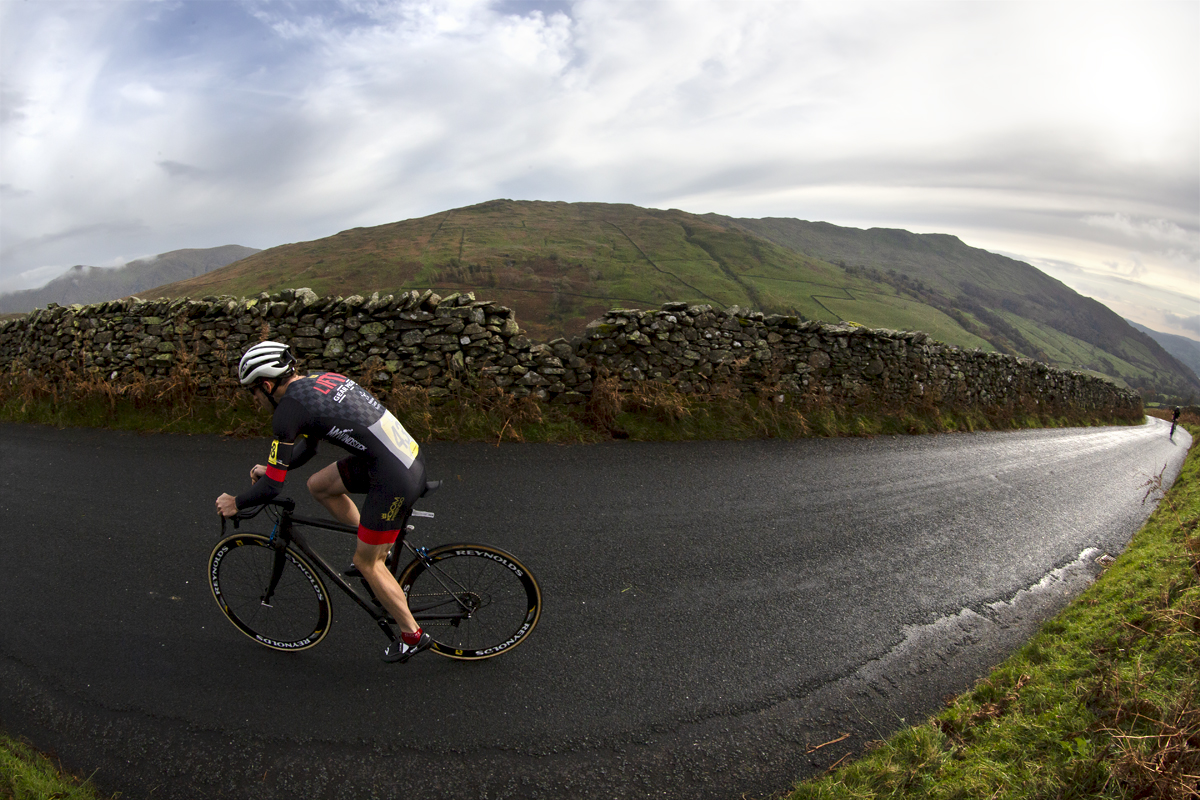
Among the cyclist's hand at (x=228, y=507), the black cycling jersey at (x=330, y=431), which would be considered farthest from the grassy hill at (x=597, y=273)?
the cyclist's hand at (x=228, y=507)

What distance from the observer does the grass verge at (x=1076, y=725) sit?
8.30 feet

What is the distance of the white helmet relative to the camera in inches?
137

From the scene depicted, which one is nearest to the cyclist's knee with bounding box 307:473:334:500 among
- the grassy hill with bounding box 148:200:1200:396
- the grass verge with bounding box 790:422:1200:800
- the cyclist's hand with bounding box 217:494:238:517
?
the cyclist's hand with bounding box 217:494:238:517

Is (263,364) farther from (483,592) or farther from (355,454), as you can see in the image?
(483,592)

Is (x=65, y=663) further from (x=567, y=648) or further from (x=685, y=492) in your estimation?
(x=685, y=492)

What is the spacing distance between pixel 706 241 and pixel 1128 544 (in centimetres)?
13445

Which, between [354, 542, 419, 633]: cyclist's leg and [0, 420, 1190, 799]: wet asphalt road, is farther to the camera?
[354, 542, 419, 633]: cyclist's leg

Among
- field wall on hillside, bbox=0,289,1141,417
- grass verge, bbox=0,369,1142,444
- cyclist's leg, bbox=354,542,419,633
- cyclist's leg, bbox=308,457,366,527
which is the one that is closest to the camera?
cyclist's leg, bbox=354,542,419,633

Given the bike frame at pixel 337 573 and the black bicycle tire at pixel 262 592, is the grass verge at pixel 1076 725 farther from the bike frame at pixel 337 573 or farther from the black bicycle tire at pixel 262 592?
the black bicycle tire at pixel 262 592

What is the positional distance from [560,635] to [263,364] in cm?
284

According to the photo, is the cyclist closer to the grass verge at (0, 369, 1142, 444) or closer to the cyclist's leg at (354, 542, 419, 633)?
the cyclist's leg at (354, 542, 419, 633)

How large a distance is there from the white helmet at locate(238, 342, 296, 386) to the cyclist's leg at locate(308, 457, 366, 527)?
71 cm

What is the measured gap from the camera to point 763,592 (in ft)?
16.0

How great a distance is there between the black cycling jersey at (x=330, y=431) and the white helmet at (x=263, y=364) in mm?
152
